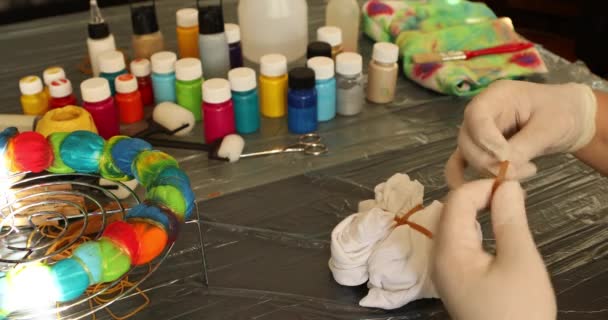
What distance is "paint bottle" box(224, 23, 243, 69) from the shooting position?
1039mm

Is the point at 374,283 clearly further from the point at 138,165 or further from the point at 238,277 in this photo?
the point at 138,165

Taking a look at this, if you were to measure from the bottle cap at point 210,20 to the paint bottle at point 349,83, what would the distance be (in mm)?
206

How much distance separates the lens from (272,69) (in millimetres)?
929

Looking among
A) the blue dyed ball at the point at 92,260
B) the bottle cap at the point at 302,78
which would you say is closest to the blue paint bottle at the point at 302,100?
the bottle cap at the point at 302,78

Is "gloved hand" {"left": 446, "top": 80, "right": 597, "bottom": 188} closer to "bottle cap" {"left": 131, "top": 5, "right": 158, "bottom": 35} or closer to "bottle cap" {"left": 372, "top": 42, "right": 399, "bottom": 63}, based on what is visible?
"bottle cap" {"left": 372, "top": 42, "right": 399, "bottom": 63}

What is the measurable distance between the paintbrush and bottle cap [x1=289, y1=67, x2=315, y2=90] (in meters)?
0.23

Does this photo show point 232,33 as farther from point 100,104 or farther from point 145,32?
point 100,104

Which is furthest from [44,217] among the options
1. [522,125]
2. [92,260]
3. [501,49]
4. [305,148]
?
[501,49]

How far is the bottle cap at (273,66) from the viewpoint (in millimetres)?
928

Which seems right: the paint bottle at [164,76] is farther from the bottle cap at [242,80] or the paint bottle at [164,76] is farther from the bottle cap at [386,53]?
the bottle cap at [386,53]

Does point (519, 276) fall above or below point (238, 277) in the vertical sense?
above

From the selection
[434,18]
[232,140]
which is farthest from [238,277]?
[434,18]

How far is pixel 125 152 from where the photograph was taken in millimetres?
652

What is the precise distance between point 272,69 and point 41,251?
421 mm
